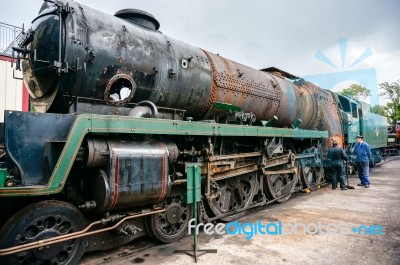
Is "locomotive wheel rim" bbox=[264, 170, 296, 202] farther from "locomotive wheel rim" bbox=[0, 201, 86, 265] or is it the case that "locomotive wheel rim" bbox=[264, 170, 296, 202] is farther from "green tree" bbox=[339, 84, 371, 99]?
"green tree" bbox=[339, 84, 371, 99]

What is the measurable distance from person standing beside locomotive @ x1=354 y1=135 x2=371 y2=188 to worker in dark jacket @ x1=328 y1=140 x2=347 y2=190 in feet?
2.99

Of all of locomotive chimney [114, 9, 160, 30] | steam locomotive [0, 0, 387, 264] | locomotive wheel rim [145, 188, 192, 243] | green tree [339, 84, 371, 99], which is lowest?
locomotive wheel rim [145, 188, 192, 243]

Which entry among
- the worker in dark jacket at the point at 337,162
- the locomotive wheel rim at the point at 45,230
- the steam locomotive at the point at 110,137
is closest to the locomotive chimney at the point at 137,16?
the steam locomotive at the point at 110,137

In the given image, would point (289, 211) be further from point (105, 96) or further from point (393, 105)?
point (393, 105)

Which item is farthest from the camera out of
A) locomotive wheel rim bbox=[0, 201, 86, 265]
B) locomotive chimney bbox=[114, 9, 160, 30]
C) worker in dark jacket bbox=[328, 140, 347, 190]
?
worker in dark jacket bbox=[328, 140, 347, 190]

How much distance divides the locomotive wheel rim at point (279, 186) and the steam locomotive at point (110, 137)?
811mm

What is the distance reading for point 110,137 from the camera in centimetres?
327

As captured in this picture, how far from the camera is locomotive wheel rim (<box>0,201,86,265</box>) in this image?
103 inches

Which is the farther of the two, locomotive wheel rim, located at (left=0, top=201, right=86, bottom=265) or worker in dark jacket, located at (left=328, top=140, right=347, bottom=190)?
worker in dark jacket, located at (left=328, top=140, right=347, bottom=190)

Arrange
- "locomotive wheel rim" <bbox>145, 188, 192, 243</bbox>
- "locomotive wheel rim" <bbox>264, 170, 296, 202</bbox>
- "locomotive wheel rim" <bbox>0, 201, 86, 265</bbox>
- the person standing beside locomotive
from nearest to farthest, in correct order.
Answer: "locomotive wheel rim" <bbox>0, 201, 86, 265</bbox> < "locomotive wheel rim" <bbox>145, 188, 192, 243</bbox> < "locomotive wheel rim" <bbox>264, 170, 296, 202</bbox> < the person standing beside locomotive

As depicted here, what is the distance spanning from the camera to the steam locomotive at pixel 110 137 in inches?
108

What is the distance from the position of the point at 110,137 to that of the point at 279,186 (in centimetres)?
476

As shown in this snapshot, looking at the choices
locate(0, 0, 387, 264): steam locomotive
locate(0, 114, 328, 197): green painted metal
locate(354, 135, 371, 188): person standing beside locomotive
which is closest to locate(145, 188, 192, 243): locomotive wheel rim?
locate(0, 0, 387, 264): steam locomotive

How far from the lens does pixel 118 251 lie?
3777 mm
